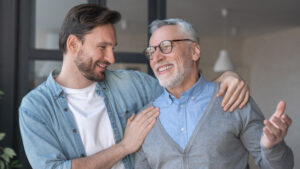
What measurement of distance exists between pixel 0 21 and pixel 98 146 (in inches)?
48.2

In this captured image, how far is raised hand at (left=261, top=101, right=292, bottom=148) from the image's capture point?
4.42 feet

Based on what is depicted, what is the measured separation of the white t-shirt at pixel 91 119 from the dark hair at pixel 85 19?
1.13 ft

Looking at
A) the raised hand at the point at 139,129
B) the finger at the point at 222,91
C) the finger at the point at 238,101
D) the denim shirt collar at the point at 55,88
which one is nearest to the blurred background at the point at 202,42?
the denim shirt collar at the point at 55,88

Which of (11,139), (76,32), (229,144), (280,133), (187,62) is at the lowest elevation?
(11,139)

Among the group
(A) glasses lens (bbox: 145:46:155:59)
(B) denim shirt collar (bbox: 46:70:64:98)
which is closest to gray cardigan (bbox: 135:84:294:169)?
(A) glasses lens (bbox: 145:46:155:59)

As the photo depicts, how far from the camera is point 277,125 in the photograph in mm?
1360

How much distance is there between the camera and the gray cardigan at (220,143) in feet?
5.41

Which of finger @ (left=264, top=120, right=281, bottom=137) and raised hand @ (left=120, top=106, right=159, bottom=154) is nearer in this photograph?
finger @ (left=264, top=120, right=281, bottom=137)

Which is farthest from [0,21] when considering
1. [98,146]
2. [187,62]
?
[187,62]

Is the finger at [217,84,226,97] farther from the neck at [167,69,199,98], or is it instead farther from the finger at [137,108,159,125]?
the finger at [137,108,159,125]

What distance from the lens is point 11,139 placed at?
7.70 feet

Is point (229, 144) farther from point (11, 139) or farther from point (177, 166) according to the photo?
point (11, 139)

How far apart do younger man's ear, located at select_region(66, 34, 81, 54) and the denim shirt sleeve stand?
0.44 m

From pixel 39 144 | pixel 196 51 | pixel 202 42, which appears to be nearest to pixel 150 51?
pixel 196 51
